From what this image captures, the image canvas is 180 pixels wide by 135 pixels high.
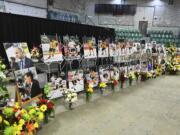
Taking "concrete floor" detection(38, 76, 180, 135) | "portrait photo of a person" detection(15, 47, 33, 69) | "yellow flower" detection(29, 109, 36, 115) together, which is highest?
"portrait photo of a person" detection(15, 47, 33, 69)

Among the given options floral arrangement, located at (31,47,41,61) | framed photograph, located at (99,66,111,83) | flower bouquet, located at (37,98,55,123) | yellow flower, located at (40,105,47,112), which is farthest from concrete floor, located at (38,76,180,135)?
floral arrangement, located at (31,47,41,61)

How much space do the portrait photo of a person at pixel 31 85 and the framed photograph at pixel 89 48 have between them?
1720 millimetres

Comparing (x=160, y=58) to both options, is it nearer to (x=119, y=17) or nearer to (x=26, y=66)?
(x=26, y=66)

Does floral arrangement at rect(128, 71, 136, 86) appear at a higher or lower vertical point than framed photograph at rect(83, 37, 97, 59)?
lower

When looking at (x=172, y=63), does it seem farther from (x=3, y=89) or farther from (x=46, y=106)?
(x=3, y=89)

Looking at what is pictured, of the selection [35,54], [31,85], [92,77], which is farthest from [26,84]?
[92,77]

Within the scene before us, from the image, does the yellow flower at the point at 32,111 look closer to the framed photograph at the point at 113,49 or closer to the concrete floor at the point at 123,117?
the concrete floor at the point at 123,117

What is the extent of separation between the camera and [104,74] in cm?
482

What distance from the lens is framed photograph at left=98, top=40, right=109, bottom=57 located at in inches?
190

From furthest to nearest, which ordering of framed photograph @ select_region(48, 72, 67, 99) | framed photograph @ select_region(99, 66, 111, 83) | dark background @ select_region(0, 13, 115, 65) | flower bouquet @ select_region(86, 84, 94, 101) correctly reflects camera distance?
framed photograph @ select_region(99, 66, 111, 83) < flower bouquet @ select_region(86, 84, 94, 101) < framed photograph @ select_region(48, 72, 67, 99) < dark background @ select_region(0, 13, 115, 65)

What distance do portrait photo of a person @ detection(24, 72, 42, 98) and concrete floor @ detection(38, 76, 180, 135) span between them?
0.54 m

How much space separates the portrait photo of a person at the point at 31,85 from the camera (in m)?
2.83

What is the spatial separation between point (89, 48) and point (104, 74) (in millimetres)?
795

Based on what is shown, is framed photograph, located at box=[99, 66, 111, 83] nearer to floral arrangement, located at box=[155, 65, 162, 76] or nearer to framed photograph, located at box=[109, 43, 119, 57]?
framed photograph, located at box=[109, 43, 119, 57]
